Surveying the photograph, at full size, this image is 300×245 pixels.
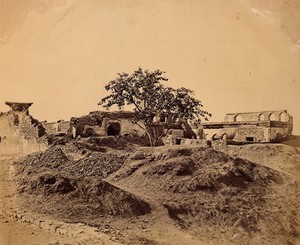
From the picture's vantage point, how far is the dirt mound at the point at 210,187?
9367 mm

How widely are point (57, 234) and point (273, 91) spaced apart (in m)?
6.33

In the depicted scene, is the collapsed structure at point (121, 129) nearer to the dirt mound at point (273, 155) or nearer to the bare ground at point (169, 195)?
the dirt mound at point (273, 155)

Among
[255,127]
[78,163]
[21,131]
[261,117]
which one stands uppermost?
[261,117]

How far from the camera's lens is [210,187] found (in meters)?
10.6

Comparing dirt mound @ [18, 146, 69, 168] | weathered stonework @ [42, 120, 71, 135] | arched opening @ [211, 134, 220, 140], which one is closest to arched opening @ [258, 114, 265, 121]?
arched opening @ [211, 134, 220, 140]

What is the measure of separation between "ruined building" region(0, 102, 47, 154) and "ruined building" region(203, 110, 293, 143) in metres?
8.24

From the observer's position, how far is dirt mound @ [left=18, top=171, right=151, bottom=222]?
801 centimetres

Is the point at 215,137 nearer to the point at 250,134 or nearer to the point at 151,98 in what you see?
the point at 250,134

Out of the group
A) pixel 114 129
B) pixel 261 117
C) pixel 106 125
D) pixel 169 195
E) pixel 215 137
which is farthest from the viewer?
pixel 114 129

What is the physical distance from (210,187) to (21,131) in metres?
8.45

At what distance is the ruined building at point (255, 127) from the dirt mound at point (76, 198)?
10002 mm

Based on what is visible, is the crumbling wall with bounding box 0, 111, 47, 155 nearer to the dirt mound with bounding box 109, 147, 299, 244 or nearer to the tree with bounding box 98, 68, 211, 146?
the tree with bounding box 98, 68, 211, 146

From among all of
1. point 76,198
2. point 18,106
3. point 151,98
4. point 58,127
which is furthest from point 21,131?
point 76,198

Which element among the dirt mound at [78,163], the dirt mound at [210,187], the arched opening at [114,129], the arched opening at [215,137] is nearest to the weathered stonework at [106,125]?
the arched opening at [114,129]
